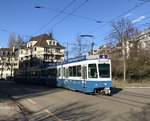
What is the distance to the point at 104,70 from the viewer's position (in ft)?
93.4

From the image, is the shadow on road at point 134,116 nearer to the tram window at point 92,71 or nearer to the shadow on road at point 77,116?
the shadow on road at point 77,116

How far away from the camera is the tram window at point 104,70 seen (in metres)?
28.3

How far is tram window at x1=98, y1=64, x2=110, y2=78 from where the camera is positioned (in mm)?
28312

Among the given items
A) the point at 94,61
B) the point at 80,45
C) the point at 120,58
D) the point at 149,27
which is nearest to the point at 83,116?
the point at 94,61

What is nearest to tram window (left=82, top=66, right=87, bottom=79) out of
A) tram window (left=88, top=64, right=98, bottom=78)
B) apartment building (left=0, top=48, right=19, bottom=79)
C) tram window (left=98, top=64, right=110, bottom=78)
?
tram window (left=88, top=64, right=98, bottom=78)

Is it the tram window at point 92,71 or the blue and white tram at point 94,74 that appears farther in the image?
the tram window at point 92,71

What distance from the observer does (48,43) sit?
12475 centimetres

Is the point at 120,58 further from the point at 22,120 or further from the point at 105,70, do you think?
the point at 22,120

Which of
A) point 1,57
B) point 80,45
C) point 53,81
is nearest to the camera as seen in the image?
point 53,81

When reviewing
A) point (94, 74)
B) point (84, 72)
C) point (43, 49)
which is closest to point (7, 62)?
point (43, 49)

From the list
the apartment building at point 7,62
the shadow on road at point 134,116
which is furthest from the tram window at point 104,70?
the apartment building at point 7,62

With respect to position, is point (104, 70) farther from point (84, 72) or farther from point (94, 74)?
point (84, 72)

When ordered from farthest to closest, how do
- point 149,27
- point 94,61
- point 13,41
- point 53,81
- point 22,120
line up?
point 13,41 < point 149,27 < point 53,81 < point 94,61 < point 22,120

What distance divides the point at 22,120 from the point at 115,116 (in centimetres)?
→ 387
